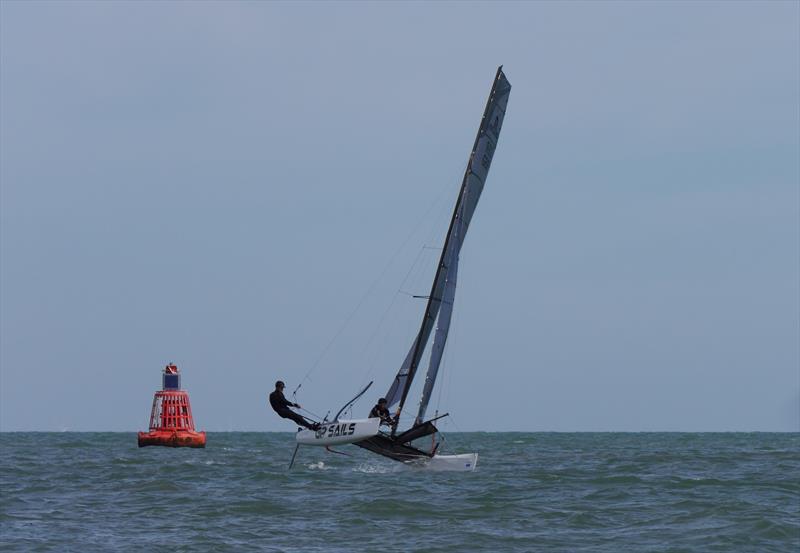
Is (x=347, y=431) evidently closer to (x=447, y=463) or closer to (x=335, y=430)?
(x=335, y=430)

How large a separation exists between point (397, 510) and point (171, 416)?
2994 cm

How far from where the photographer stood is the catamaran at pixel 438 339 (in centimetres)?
3372

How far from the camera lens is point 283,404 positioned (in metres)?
31.6

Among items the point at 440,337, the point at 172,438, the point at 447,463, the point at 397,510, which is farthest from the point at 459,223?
the point at 172,438

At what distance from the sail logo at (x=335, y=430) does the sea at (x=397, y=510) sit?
50.7 inches

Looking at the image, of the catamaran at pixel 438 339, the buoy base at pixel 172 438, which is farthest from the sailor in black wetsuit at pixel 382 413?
the buoy base at pixel 172 438

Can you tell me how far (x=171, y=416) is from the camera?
5231 cm

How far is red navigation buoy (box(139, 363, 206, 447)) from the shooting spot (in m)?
51.9

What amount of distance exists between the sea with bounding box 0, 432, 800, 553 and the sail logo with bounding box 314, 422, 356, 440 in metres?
1.29

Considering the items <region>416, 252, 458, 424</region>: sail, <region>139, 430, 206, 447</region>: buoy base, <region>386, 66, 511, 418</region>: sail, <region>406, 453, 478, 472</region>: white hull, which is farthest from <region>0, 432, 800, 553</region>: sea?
<region>139, 430, 206, 447</region>: buoy base

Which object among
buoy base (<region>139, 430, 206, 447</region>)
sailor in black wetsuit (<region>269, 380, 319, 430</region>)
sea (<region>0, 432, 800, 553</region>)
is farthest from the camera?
buoy base (<region>139, 430, 206, 447</region>)

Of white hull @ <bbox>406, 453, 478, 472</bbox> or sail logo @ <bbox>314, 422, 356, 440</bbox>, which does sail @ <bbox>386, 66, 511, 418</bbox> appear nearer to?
white hull @ <bbox>406, 453, 478, 472</bbox>

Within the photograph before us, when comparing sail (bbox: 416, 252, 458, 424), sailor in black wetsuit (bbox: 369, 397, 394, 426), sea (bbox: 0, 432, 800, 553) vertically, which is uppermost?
sail (bbox: 416, 252, 458, 424)

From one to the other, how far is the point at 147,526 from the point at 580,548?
8133 mm
